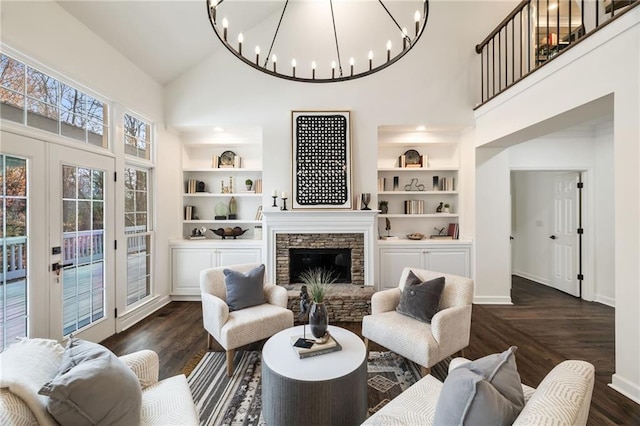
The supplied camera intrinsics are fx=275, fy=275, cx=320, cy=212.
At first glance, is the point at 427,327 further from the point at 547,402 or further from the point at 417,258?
the point at 417,258

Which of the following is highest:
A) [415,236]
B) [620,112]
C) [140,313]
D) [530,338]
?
[620,112]

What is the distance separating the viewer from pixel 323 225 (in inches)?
155

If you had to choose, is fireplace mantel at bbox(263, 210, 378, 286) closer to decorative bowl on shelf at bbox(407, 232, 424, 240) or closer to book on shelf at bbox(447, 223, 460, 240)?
decorative bowl on shelf at bbox(407, 232, 424, 240)

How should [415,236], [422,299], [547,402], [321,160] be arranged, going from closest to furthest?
[547,402], [422,299], [321,160], [415,236]

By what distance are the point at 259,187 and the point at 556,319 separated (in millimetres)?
4512

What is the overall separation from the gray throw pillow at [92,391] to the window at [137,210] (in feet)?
8.34

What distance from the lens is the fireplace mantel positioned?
3.91 m

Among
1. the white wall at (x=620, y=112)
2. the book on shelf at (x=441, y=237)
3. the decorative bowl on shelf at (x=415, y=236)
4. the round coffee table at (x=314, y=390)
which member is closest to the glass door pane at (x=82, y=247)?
the round coffee table at (x=314, y=390)

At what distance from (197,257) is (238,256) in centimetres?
62

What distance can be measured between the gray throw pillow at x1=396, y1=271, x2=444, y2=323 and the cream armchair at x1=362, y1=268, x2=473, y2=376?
0.06m

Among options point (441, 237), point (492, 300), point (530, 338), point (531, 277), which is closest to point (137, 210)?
point (441, 237)

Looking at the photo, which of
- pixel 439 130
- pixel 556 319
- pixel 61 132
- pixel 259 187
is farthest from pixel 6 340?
pixel 556 319

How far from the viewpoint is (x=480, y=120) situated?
3.97 m

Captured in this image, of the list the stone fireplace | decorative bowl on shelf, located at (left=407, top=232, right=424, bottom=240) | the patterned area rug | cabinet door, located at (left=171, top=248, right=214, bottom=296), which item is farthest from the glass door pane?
decorative bowl on shelf, located at (left=407, top=232, right=424, bottom=240)
